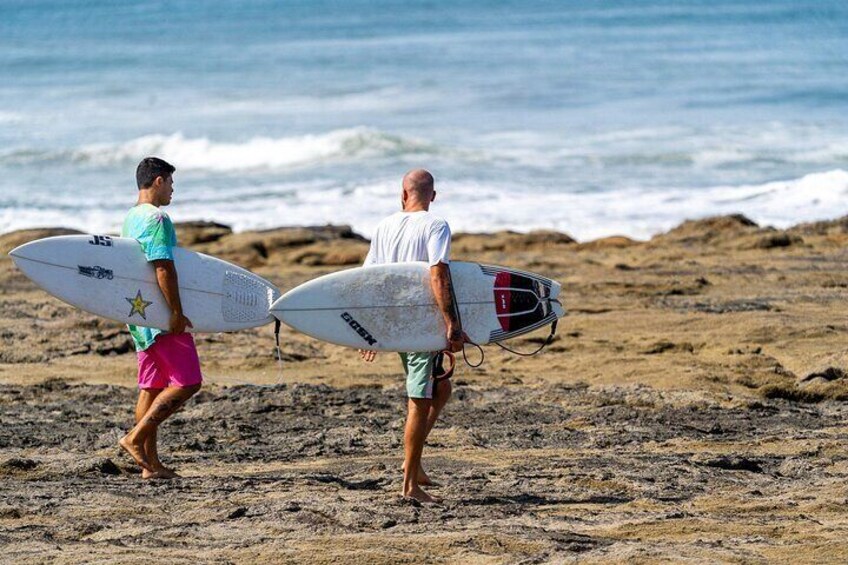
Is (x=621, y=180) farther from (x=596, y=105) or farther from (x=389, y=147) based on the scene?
(x=596, y=105)

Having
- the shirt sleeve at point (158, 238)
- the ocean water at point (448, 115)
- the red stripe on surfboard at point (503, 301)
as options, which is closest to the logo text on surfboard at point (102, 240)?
the shirt sleeve at point (158, 238)

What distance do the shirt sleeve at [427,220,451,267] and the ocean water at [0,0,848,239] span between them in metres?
13.3

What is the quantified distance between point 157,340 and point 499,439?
6.75 ft

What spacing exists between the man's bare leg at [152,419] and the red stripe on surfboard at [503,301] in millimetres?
1371

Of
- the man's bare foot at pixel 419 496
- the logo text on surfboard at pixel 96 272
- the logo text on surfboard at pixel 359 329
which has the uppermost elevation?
the logo text on surfboard at pixel 96 272

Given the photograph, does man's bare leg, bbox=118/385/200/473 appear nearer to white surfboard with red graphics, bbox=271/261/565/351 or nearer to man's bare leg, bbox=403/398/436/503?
white surfboard with red graphics, bbox=271/261/565/351

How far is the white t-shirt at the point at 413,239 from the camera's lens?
536 cm

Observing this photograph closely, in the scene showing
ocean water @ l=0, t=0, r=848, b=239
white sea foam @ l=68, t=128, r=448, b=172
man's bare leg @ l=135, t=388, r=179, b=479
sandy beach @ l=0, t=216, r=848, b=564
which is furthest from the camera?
white sea foam @ l=68, t=128, r=448, b=172

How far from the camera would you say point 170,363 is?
5863 mm

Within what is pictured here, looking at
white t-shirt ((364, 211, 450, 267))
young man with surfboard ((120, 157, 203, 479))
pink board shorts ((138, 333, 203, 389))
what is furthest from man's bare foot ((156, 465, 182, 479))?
white t-shirt ((364, 211, 450, 267))

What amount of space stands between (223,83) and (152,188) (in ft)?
106

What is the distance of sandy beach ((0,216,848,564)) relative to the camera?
493 centimetres

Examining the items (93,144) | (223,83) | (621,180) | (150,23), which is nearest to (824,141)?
(621,180)

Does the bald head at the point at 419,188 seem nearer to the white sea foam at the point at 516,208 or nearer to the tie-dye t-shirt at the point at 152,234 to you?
the tie-dye t-shirt at the point at 152,234
